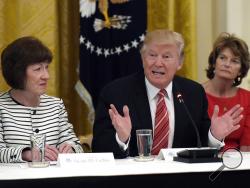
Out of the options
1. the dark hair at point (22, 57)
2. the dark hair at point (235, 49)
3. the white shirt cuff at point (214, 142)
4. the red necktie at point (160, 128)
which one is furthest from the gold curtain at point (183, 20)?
the dark hair at point (22, 57)

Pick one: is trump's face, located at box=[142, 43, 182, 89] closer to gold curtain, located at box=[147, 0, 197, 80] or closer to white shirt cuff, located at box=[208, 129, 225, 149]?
white shirt cuff, located at box=[208, 129, 225, 149]

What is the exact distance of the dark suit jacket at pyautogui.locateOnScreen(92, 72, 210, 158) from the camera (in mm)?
2768

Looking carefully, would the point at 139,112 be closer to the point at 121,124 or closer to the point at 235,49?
the point at 121,124

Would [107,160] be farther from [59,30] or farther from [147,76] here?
[59,30]

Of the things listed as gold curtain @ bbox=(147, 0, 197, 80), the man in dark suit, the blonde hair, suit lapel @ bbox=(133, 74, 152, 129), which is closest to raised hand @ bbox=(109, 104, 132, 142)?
the man in dark suit

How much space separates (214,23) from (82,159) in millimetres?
2519

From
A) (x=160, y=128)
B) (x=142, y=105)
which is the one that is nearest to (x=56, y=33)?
(x=142, y=105)

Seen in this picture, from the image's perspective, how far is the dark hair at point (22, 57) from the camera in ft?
9.42

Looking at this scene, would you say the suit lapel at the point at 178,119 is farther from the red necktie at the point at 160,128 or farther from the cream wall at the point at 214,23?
the cream wall at the point at 214,23

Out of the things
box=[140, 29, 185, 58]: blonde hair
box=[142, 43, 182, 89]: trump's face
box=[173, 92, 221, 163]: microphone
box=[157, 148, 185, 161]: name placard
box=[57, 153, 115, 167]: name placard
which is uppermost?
box=[140, 29, 185, 58]: blonde hair

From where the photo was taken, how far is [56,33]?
3697 mm

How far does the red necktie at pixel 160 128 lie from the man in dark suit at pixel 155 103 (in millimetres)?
22

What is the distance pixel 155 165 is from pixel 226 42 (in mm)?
1769

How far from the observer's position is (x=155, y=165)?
2.19m
